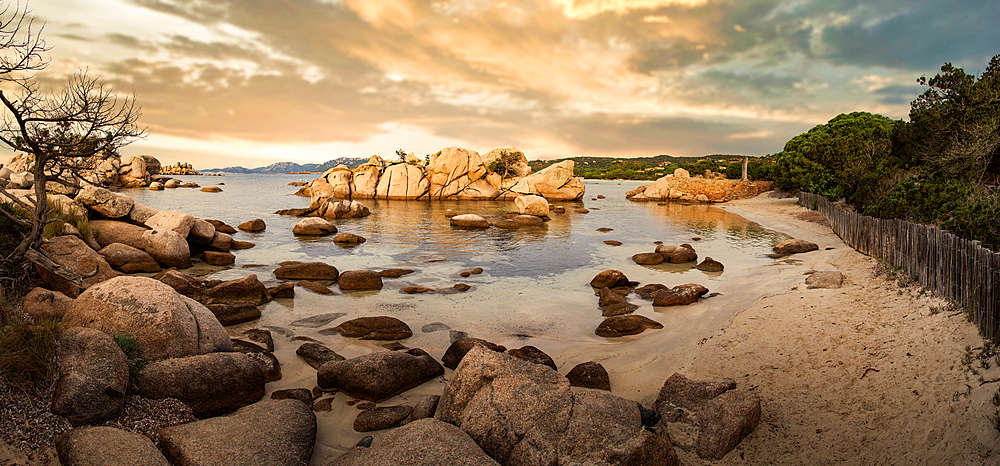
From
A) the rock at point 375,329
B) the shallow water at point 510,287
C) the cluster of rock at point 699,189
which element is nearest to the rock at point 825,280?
the shallow water at point 510,287

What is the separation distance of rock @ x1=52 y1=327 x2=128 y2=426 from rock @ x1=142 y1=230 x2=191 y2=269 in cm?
1384

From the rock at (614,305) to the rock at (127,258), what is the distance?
1609 cm

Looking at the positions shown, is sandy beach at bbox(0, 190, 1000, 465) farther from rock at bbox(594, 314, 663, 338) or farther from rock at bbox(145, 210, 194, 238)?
rock at bbox(145, 210, 194, 238)

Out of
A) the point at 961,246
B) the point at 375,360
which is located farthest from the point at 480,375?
the point at 961,246

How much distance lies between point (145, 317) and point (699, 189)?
227 ft

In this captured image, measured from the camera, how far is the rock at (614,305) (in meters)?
13.0

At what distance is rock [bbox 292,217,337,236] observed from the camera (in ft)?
96.1

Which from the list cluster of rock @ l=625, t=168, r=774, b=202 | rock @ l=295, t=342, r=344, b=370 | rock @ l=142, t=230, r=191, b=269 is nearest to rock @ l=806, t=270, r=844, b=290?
rock @ l=295, t=342, r=344, b=370

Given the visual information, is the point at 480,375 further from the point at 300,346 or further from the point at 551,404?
the point at 300,346

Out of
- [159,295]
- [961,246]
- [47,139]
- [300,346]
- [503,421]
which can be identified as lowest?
[300,346]

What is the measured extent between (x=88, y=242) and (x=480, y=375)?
1722cm

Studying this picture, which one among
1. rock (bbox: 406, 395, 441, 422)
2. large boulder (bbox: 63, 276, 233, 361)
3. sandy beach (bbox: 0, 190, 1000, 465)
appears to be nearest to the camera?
sandy beach (bbox: 0, 190, 1000, 465)

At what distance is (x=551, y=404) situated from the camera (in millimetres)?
5457

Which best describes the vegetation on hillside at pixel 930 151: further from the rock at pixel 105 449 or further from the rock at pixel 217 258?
the rock at pixel 217 258
